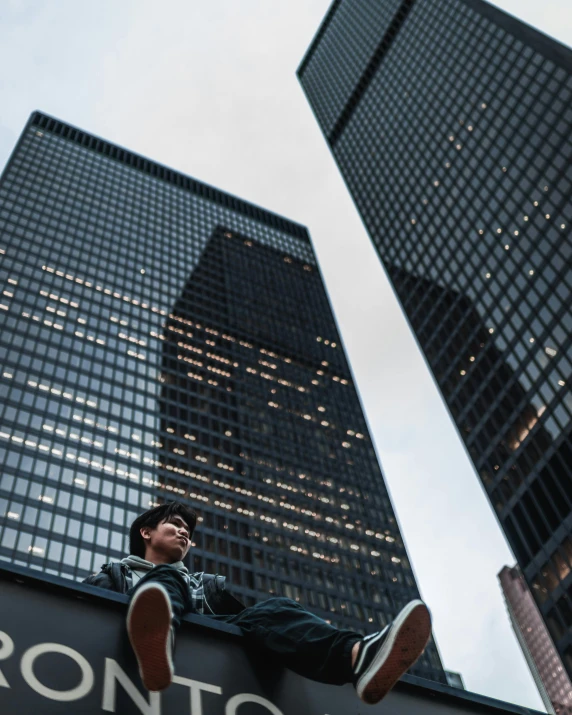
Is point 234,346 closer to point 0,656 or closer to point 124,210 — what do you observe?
point 124,210

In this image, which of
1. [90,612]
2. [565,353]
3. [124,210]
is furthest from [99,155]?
[90,612]

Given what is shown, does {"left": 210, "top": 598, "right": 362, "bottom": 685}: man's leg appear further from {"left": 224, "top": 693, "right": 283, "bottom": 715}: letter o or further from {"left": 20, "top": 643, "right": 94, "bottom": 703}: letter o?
{"left": 20, "top": 643, "right": 94, "bottom": 703}: letter o

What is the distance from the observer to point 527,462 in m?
69.9

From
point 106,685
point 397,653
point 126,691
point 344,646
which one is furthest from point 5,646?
point 397,653

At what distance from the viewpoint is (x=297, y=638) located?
14.3ft

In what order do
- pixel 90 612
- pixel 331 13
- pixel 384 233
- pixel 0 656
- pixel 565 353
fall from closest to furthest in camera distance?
pixel 0 656
pixel 90 612
pixel 565 353
pixel 384 233
pixel 331 13

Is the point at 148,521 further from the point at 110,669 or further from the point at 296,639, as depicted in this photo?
the point at 110,669

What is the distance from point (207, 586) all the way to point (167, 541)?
0.58 metres

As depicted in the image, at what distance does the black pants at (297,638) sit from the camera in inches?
167

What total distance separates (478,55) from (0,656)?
105 m

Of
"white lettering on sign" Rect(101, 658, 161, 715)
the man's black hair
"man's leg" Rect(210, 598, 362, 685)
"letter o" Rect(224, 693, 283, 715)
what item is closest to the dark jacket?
the man's black hair

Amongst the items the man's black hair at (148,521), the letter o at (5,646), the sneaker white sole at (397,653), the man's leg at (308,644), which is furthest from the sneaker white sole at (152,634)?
the man's black hair at (148,521)

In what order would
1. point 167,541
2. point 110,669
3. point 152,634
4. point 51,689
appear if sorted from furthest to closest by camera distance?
point 167,541 → point 110,669 → point 152,634 → point 51,689

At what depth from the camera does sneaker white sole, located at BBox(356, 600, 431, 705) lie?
13.1ft
